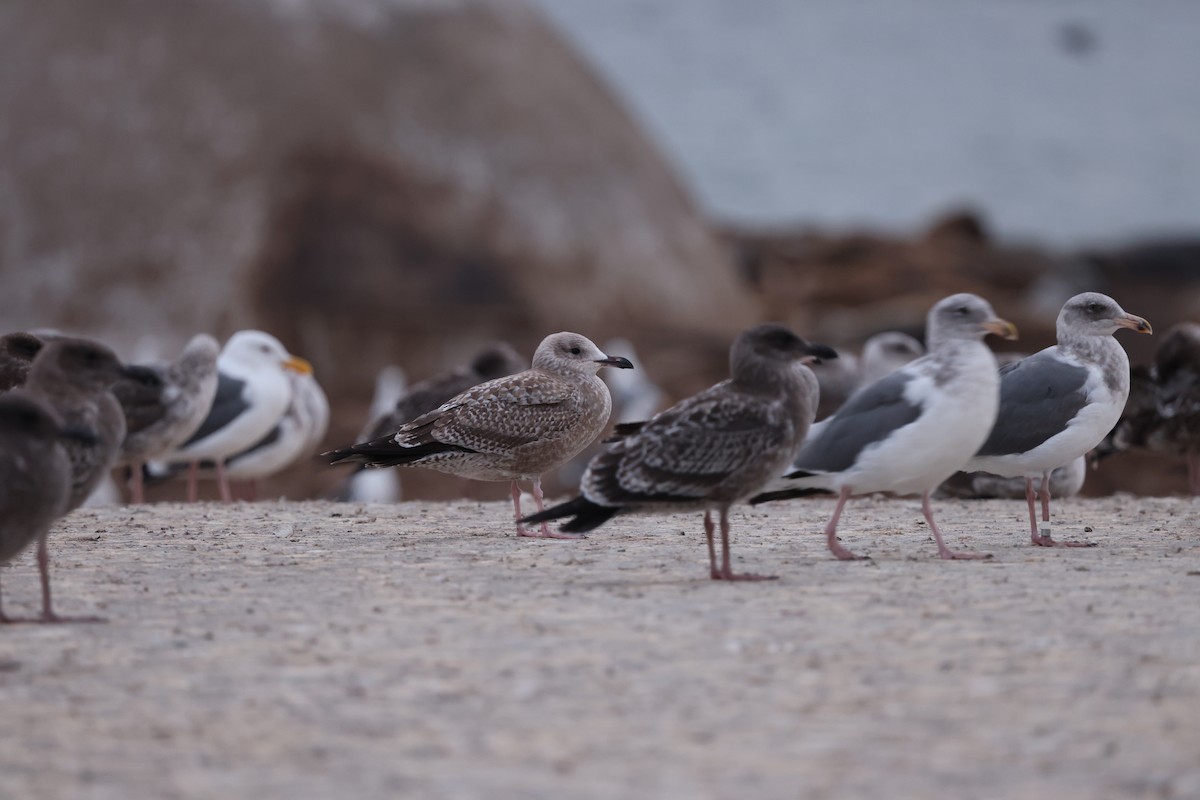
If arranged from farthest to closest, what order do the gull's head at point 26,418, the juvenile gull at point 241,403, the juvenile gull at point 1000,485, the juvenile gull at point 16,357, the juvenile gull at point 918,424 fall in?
the juvenile gull at point 241,403, the juvenile gull at point 1000,485, the juvenile gull at point 16,357, the juvenile gull at point 918,424, the gull's head at point 26,418

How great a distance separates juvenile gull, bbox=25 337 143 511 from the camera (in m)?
6.70

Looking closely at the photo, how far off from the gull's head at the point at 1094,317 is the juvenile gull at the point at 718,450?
2394 mm

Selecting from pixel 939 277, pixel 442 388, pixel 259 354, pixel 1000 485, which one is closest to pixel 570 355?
pixel 442 388

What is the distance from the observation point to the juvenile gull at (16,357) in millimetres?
8914

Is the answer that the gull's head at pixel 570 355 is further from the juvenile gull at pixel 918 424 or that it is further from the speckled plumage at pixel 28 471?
the speckled plumage at pixel 28 471

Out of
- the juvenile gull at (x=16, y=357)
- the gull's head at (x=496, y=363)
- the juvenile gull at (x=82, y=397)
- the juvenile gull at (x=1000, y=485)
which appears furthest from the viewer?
the gull's head at (x=496, y=363)

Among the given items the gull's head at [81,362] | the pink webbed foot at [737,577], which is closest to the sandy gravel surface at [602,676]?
the pink webbed foot at [737,577]

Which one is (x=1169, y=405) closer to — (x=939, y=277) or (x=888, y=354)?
(x=888, y=354)

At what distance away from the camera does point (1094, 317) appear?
9070mm

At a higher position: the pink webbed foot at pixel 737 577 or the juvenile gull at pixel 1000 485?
the juvenile gull at pixel 1000 485

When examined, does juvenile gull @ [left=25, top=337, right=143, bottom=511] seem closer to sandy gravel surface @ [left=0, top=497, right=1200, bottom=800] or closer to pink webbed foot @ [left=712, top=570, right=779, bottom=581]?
sandy gravel surface @ [left=0, top=497, right=1200, bottom=800]

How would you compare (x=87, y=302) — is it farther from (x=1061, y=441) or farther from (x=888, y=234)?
(x=888, y=234)

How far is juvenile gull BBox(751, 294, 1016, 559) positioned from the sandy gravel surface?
38cm

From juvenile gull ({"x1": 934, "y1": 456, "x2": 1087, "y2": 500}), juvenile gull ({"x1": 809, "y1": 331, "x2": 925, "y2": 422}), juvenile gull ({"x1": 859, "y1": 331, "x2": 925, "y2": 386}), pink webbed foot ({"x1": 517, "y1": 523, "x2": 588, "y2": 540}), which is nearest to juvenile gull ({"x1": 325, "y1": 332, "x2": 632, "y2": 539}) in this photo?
pink webbed foot ({"x1": 517, "y1": 523, "x2": 588, "y2": 540})
